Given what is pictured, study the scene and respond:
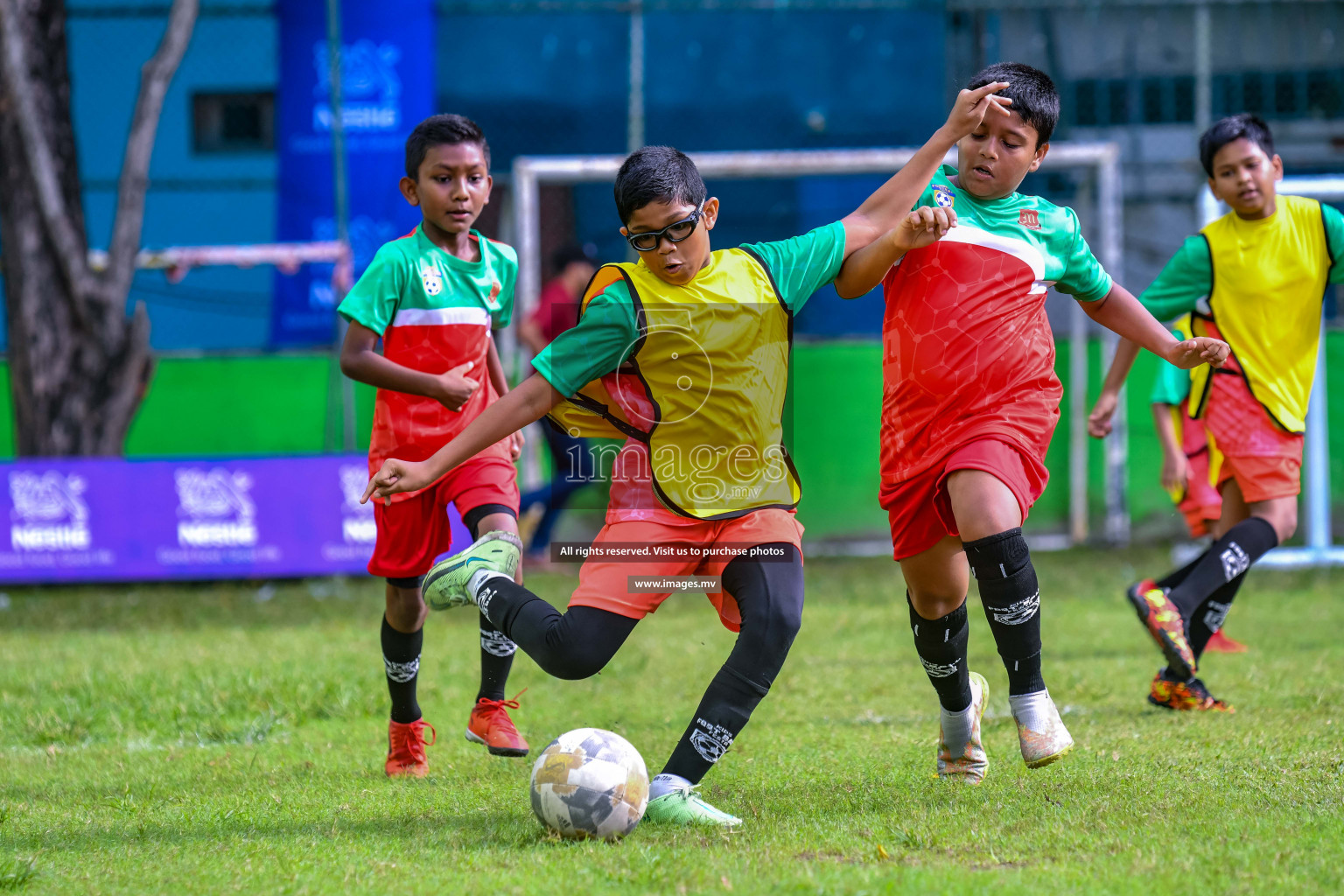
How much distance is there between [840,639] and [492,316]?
2950 mm

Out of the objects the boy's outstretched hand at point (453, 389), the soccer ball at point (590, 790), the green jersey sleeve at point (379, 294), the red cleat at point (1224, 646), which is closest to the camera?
the soccer ball at point (590, 790)

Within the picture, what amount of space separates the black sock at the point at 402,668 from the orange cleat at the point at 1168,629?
7.97 ft

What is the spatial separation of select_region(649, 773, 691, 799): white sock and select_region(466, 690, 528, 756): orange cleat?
2.97 feet

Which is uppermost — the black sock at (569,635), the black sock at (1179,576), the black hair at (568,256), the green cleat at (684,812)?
the black hair at (568,256)

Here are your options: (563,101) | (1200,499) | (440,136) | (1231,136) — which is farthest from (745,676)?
(563,101)

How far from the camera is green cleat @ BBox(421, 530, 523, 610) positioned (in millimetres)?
3582

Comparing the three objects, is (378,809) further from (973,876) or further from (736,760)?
(973,876)

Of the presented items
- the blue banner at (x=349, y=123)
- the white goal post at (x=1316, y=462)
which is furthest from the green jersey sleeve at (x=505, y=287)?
the white goal post at (x=1316, y=462)

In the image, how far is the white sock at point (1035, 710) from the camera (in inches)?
135

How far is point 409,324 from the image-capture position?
14.0ft

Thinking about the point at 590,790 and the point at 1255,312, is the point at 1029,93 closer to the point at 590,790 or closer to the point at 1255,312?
the point at 1255,312

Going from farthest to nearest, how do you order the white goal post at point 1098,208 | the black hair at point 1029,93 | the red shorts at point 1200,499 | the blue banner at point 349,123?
the white goal post at point 1098,208 < the blue banner at point 349,123 < the red shorts at point 1200,499 < the black hair at point 1029,93

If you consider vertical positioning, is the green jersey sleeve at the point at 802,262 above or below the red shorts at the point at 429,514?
above

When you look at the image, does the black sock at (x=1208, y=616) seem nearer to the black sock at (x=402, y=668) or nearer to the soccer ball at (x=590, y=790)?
the soccer ball at (x=590, y=790)
